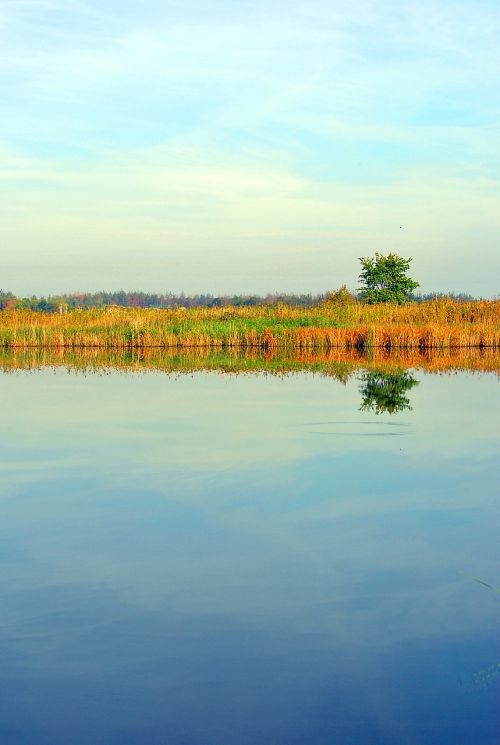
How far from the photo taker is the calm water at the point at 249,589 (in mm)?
3820

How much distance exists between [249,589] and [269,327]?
83.4 feet

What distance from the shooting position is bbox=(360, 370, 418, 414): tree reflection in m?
14.1

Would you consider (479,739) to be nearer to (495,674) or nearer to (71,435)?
(495,674)

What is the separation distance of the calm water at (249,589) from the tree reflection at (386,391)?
2.88 m

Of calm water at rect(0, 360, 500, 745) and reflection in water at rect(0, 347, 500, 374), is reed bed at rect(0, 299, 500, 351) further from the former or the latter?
calm water at rect(0, 360, 500, 745)

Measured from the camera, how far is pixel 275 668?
423 cm

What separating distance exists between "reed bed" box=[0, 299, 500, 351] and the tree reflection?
27.0ft

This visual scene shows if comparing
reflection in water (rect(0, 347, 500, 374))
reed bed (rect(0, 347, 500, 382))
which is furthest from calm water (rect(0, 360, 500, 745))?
reed bed (rect(0, 347, 500, 382))

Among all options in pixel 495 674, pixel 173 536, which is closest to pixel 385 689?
pixel 495 674

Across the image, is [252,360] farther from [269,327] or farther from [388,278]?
[388,278]

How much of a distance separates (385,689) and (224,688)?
72 cm

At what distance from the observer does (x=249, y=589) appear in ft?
17.5

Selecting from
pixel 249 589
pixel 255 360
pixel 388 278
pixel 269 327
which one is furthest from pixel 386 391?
pixel 388 278

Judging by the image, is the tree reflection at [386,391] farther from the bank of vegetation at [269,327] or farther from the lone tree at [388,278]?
the lone tree at [388,278]
